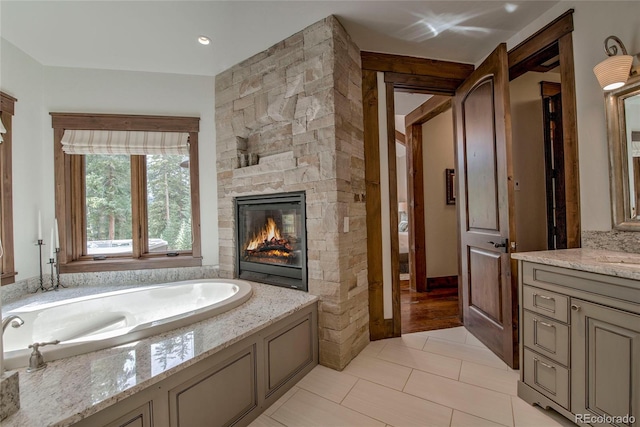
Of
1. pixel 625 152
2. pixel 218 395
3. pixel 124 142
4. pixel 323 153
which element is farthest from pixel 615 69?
pixel 124 142

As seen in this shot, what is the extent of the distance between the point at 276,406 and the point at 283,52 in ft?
8.60

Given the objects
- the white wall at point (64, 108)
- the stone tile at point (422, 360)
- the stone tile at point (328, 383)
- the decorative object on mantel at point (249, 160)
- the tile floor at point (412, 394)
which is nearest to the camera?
the tile floor at point (412, 394)

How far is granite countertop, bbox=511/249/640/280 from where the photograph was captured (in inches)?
45.2

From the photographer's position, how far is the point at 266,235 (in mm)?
2541

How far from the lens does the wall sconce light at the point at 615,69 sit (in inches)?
57.1

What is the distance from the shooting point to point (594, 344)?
49.6 inches

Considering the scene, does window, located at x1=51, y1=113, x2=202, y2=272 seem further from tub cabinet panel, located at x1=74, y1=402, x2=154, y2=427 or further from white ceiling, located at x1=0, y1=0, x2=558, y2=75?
tub cabinet panel, located at x1=74, y1=402, x2=154, y2=427

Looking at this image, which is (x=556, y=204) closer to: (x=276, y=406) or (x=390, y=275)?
(x=390, y=275)

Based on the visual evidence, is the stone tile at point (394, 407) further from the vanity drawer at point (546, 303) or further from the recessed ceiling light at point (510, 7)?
the recessed ceiling light at point (510, 7)

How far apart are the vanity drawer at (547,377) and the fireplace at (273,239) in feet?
4.99

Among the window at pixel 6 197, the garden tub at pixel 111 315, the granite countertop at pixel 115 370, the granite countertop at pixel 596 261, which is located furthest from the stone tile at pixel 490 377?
the window at pixel 6 197

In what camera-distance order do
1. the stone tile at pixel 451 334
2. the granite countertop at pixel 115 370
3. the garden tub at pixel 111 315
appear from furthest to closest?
1. the stone tile at pixel 451 334
2. the garden tub at pixel 111 315
3. the granite countertop at pixel 115 370

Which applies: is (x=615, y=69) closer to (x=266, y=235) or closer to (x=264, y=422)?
(x=266, y=235)

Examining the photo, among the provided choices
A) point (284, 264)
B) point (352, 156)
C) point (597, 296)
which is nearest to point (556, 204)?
point (597, 296)
